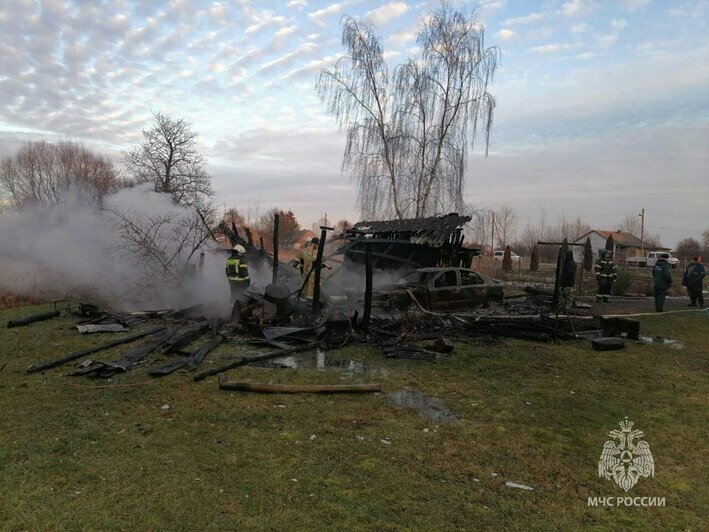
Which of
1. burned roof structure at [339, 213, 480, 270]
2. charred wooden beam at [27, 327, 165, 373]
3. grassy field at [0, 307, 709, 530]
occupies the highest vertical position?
burned roof structure at [339, 213, 480, 270]

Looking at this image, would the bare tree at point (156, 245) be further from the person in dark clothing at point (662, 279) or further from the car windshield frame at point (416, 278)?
the person in dark clothing at point (662, 279)

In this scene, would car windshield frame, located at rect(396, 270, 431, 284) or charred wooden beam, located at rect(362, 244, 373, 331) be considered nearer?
charred wooden beam, located at rect(362, 244, 373, 331)

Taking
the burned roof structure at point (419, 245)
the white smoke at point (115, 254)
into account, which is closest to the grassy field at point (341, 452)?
the white smoke at point (115, 254)

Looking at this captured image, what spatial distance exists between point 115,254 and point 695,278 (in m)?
18.5

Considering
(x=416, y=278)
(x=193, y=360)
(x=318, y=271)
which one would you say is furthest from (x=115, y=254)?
(x=416, y=278)

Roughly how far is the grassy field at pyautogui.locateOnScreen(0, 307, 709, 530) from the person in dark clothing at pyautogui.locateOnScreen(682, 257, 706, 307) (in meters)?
8.95

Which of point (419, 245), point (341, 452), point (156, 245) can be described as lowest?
point (341, 452)

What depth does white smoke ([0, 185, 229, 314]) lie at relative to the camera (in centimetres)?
1327

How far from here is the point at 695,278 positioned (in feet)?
46.5

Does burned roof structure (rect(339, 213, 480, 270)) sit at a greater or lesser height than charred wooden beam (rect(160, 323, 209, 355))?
greater

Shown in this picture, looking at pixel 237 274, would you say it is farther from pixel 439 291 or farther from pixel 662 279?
pixel 662 279

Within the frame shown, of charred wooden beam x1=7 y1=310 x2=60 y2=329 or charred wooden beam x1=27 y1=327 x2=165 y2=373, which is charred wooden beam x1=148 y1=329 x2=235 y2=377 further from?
charred wooden beam x1=7 y1=310 x2=60 y2=329

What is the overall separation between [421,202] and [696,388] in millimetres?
14991

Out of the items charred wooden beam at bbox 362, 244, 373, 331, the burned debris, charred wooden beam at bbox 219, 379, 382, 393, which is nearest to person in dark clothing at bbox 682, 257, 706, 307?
the burned debris
